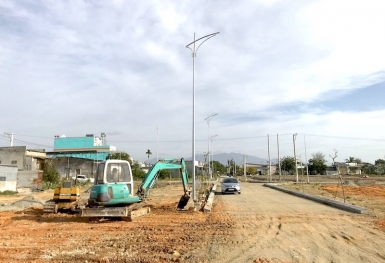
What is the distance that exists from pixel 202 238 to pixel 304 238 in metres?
3.19

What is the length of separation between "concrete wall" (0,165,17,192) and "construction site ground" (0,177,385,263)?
21.7 meters

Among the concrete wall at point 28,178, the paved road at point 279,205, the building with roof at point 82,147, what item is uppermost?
the building with roof at point 82,147

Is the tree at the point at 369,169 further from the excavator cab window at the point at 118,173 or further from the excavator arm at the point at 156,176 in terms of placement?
the excavator cab window at the point at 118,173

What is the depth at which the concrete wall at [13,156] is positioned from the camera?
4747 cm

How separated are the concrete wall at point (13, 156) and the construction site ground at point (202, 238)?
1387 inches

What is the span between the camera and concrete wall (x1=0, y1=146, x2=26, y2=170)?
47.5 meters

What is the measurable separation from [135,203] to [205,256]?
810cm

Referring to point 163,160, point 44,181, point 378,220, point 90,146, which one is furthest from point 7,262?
point 90,146

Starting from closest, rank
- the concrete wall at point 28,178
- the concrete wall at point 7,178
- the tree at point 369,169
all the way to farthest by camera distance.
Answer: the concrete wall at point 7,178 < the concrete wall at point 28,178 < the tree at point 369,169

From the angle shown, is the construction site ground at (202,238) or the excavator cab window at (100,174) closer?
the construction site ground at (202,238)

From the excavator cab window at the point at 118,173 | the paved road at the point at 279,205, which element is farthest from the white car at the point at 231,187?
the excavator cab window at the point at 118,173

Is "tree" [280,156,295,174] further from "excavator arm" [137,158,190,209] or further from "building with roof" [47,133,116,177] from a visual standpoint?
"excavator arm" [137,158,190,209]

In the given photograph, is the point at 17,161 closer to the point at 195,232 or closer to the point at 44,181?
the point at 44,181

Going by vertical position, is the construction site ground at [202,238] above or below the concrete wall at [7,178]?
below
